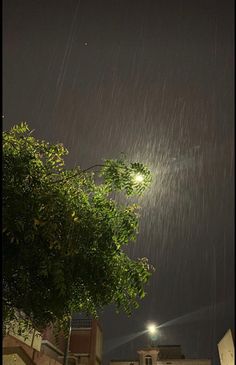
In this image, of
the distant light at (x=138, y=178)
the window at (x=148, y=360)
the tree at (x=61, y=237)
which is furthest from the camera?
the window at (x=148, y=360)

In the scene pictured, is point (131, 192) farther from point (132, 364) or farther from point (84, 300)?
point (132, 364)

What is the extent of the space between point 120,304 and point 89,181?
274 centimetres

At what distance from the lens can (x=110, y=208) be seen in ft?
25.8

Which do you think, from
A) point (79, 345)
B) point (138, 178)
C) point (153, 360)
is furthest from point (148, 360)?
point (138, 178)

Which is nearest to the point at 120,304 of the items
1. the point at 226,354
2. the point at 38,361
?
the point at 38,361

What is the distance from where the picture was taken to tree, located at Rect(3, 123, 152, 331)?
6254mm

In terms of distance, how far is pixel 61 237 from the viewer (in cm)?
653

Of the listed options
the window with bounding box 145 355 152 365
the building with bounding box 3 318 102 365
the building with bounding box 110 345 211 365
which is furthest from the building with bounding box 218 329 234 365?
the building with bounding box 110 345 211 365

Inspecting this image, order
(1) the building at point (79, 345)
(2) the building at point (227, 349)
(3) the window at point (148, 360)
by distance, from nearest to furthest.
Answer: (2) the building at point (227, 349) < (1) the building at point (79, 345) < (3) the window at point (148, 360)

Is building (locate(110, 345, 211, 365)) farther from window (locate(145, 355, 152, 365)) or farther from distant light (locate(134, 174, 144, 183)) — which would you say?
distant light (locate(134, 174, 144, 183))

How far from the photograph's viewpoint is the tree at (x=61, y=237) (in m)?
6.25

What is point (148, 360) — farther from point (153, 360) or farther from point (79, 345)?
point (79, 345)

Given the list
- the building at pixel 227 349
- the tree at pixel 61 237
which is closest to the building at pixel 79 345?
the building at pixel 227 349

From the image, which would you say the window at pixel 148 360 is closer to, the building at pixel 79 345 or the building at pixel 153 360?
the building at pixel 153 360
